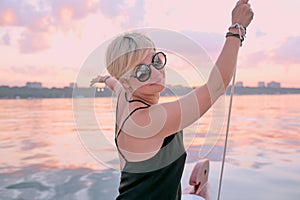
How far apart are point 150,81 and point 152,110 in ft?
0.23

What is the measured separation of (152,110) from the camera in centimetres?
100

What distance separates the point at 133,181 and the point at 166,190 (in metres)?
0.09

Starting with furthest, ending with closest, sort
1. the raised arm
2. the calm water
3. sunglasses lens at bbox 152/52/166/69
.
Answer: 1. the calm water
2. sunglasses lens at bbox 152/52/166/69
3. the raised arm

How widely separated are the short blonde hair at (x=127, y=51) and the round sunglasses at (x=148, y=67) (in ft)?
0.06

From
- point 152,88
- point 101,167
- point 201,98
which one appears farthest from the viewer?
point 101,167

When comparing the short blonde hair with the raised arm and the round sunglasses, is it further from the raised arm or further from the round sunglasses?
the raised arm

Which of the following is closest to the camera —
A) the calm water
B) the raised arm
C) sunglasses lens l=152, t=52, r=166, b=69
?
the raised arm

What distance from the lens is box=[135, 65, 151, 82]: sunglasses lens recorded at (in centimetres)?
100

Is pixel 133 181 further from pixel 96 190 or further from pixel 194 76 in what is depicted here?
pixel 96 190

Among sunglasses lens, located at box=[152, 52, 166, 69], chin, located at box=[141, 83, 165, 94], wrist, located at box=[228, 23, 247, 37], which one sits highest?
wrist, located at box=[228, 23, 247, 37]

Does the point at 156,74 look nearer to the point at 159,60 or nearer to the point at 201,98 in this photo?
the point at 159,60

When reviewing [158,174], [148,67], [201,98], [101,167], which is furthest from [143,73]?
[101,167]

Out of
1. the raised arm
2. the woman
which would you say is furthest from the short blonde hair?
the raised arm

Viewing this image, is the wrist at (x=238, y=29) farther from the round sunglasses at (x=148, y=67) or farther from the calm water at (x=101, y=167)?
the calm water at (x=101, y=167)
